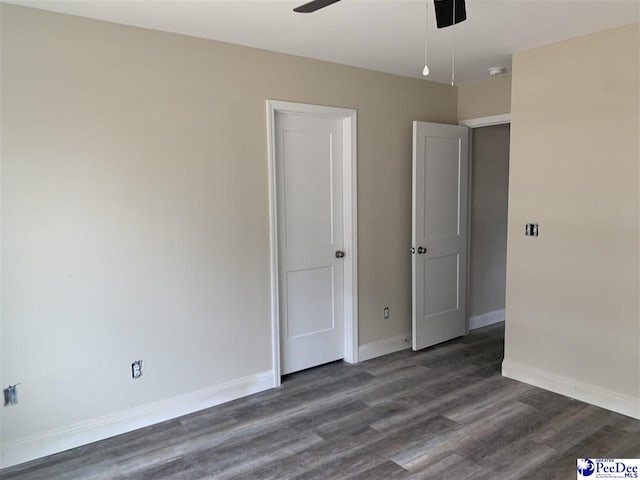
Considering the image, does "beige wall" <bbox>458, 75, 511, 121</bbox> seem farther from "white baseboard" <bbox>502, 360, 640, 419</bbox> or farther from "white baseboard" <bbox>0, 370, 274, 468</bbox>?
"white baseboard" <bbox>0, 370, 274, 468</bbox>

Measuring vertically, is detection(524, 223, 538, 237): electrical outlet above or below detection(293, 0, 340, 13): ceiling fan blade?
below

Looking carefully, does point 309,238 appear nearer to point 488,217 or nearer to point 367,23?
point 367,23

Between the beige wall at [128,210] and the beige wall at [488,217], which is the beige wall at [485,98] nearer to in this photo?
the beige wall at [488,217]

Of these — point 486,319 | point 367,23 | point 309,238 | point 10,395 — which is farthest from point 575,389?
point 10,395

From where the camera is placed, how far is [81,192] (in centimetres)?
268

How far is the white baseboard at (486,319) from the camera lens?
16.3 feet

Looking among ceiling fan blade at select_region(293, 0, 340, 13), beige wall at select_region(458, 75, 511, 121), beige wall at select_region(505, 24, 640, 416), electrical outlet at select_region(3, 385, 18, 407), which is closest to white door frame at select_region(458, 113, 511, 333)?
beige wall at select_region(458, 75, 511, 121)

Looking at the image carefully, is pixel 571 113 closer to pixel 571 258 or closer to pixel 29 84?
pixel 571 258

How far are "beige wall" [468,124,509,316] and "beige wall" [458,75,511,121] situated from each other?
345 millimetres

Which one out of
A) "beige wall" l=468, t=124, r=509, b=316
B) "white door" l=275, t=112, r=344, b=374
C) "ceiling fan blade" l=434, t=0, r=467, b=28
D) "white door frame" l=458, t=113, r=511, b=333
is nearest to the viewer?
"ceiling fan blade" l=434, t=0, r=467, b=28

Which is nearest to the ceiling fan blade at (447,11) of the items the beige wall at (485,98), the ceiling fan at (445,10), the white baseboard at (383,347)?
the ceiling fan at (445,10)

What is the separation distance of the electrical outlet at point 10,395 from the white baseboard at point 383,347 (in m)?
2.52

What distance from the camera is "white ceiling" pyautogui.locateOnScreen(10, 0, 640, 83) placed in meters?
2.51

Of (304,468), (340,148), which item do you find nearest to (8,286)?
(304,468)
